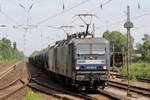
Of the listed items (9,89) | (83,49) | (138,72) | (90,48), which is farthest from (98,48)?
(138,72)

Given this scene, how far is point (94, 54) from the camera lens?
1452cm

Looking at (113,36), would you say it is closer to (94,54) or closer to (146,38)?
(146,38)

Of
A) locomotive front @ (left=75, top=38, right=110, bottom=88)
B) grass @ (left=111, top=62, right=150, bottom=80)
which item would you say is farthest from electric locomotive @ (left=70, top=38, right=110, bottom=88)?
grass @ (left=111, top=62, right=150, bottom=80)

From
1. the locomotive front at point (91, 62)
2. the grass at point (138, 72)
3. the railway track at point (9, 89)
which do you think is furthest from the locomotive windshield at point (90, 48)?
the grass at point (138, 72)

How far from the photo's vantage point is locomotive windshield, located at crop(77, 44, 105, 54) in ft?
47.7

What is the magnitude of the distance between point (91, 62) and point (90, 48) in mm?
771

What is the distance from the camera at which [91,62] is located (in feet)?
47.1

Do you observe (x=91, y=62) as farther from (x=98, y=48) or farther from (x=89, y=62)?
(x=98, y=48)

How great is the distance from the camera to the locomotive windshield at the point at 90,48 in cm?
1455

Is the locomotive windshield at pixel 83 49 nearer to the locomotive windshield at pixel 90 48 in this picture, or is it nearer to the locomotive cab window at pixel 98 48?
the locomotive windshield at pixel 90 48

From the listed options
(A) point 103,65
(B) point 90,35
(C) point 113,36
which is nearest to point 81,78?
(A) point 103,65

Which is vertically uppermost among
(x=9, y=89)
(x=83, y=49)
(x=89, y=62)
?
(x=83, y=49)

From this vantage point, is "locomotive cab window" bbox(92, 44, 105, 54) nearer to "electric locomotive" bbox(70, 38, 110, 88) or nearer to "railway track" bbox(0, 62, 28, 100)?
"electric locomotive" bbox(70, 38, 110, 88)

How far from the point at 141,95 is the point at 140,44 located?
10745cm
